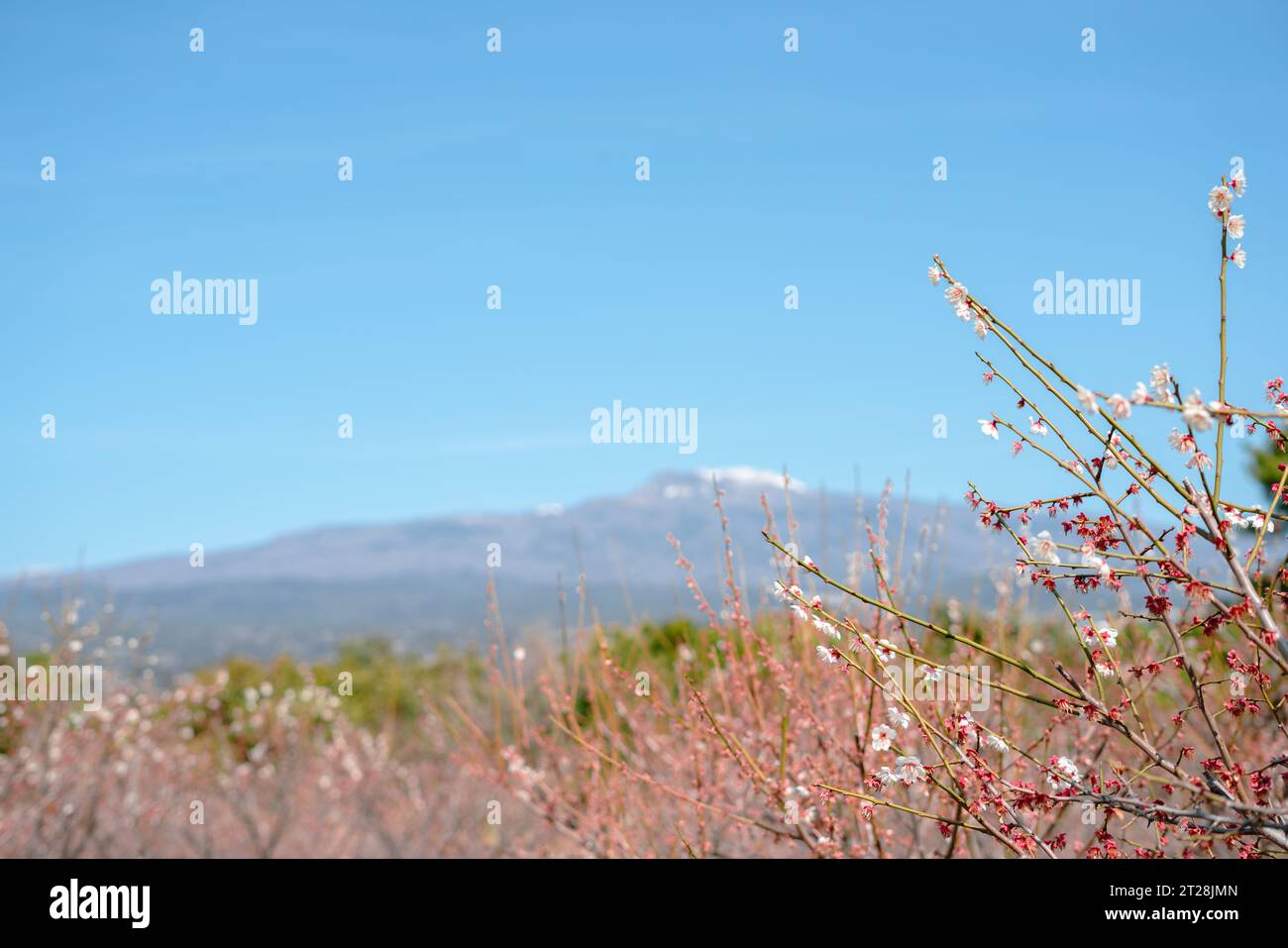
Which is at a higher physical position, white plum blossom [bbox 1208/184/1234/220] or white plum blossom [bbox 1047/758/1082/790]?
white plum blossom [bbox 1208/184/1234/220]

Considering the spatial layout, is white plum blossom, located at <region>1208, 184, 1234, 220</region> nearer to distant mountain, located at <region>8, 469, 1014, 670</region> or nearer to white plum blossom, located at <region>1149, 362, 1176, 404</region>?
white plum blossom, located at <region>1149, 362, 1176, 404</region>

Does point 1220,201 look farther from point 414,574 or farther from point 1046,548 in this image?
point 414,574

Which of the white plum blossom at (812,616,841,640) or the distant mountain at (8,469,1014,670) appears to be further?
the distant mountain at (8,469,1014,670)

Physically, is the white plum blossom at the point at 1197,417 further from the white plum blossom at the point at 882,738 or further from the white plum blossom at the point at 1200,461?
the white plum blossom at the point at 882,738

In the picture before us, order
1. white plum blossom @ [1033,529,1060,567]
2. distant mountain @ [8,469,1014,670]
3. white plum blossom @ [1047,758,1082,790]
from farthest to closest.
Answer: distant mountain @ [8,469,1014,670]
white plum blossom @ [1047,758,1082,790]
white plum blossom @ [1033,529,1060,567]

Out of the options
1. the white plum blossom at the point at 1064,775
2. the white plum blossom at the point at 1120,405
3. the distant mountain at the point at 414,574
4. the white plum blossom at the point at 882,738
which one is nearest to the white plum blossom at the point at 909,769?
the white plum blossom at the point at 882,738

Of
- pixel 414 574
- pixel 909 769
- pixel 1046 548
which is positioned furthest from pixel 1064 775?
pixel 414 574

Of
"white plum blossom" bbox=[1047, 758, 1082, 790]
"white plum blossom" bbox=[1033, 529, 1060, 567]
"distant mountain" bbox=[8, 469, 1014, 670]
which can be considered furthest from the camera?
"distant mountain" bbox=[8, 469, 1014, 670]

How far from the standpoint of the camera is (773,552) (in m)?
4.11

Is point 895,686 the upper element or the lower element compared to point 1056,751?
upper

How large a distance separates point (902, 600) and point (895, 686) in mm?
2086

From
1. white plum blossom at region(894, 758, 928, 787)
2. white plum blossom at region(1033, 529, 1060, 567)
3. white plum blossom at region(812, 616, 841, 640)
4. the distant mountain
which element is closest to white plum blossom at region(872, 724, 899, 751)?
white plum blossom at region(894, 758, 928, 787)
